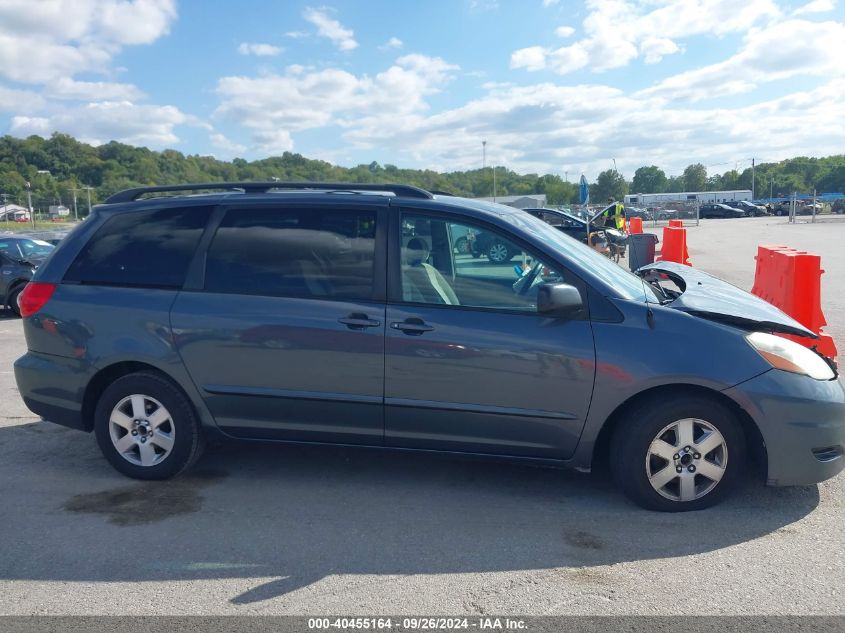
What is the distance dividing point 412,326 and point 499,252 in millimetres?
681

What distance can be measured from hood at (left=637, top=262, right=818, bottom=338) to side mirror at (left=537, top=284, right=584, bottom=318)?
2.00 ft

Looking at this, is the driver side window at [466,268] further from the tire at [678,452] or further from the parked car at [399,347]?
the tire at [678,452]

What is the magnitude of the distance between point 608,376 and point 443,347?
91 cm

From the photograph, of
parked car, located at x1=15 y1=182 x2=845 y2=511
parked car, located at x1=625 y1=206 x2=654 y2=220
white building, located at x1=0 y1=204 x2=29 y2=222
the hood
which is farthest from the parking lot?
parked car, located at x1=625 y1=206 x2=654 y2=220

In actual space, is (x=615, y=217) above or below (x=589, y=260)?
above

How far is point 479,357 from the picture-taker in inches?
158

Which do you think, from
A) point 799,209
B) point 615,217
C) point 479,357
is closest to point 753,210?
point 799,209

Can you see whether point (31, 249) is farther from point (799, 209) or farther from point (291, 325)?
point (799, 209)

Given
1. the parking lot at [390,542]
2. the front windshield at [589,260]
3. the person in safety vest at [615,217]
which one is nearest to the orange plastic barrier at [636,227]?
the person in safety vest at [615,217]

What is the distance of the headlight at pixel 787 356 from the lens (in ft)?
12.8

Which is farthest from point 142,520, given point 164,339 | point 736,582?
point 736,582

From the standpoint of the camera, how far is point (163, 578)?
3.42m

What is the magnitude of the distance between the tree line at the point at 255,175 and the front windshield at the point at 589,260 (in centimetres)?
114

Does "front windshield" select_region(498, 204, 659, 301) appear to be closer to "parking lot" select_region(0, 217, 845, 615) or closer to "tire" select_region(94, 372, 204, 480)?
"parking lot" select_region(0, 217, 845, 615)
